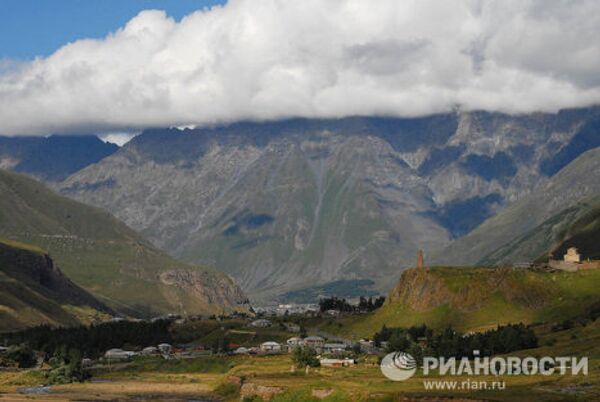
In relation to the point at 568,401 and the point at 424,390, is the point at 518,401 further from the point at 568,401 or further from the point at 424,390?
the point at 424,390

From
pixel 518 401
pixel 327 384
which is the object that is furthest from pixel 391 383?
pixel 518 401

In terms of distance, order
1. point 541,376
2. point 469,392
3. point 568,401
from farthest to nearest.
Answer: point 541,376 → point 469,392 → point 568,401

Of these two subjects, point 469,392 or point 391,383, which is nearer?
point 469,392

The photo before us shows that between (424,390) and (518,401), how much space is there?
20.8 metres

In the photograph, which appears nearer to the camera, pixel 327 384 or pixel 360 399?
pixel 360 399

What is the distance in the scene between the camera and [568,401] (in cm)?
16088

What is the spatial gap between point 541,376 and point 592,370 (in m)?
9.44

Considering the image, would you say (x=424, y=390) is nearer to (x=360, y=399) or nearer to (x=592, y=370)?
(x=360, y=399)

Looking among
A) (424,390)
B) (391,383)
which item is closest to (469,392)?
(424,390)

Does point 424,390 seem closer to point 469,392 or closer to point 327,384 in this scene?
point 469,392

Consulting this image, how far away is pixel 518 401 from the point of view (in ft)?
532

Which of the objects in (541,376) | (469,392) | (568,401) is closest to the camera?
(568,401)

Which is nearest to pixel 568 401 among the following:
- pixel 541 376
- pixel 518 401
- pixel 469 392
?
pixel 518 401

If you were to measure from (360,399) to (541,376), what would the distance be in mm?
34703
